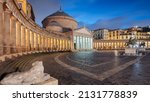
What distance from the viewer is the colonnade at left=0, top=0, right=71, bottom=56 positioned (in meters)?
15.9

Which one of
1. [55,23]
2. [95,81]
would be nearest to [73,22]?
[55,23]

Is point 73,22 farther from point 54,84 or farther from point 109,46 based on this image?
point 54,84

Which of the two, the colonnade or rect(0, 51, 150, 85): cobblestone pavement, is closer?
rect(0, 51, 150, 85): cobblestone pavement

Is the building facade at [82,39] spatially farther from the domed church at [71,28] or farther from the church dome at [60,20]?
the church dome at [60,20]

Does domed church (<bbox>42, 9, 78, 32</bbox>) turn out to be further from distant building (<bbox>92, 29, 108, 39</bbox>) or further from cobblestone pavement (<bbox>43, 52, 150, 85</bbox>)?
cobblestone pavement (<bbox>43, 52, 150, 85</bbox>)

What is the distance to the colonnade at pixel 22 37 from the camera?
52.1ft

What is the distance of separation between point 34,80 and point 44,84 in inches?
21.0

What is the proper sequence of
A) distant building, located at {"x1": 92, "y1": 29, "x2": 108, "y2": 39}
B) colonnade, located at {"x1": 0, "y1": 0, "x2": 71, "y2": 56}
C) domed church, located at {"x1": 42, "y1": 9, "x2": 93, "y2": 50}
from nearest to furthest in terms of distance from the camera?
colonnade, located at {"x1": 0, "y1": 0, "x2": 71, "y2": 56} < domed church, located at {"x1": 42, "y1": 9, "x2": 93, "y2": 50} < distant building, located at {"x1": 92, "y1": 29, "x2": 108, "y2": 39}

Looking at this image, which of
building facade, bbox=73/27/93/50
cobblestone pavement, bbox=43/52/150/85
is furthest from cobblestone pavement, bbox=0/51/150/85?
building facade, bbox=73/27/93/50

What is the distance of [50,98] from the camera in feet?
23.4

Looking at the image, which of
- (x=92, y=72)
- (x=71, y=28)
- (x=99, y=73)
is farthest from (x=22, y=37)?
(x=71, y=28)

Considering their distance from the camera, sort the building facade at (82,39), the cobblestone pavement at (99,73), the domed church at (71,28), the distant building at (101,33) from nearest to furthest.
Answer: the cobblestone pavement at (99,73), the domed church at (71,28), the building facade at (82,39), the distant building at (101,33)

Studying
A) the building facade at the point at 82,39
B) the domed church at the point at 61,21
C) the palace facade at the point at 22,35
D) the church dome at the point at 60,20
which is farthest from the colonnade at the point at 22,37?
the church dome at the point at 60,20

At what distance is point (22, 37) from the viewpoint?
1019 inches
